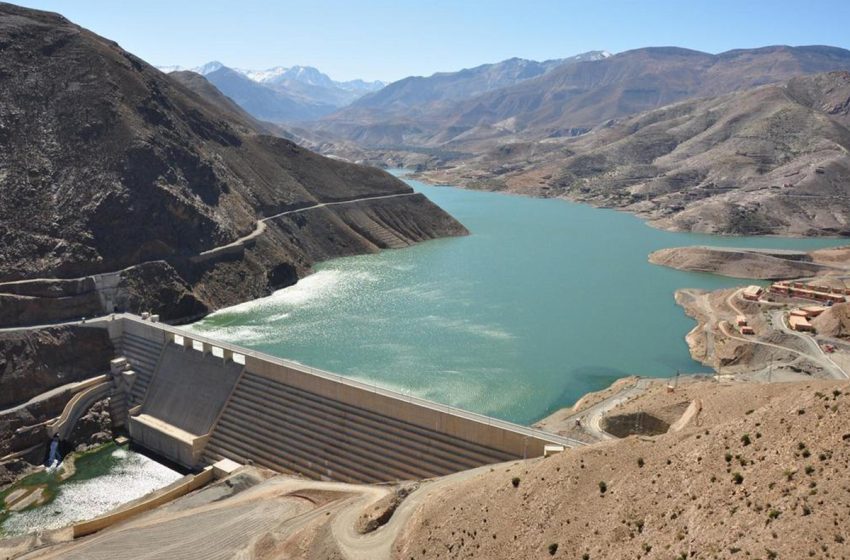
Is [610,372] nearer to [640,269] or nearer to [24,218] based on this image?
[640,269]

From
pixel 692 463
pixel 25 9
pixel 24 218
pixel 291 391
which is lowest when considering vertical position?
pixel 291 391

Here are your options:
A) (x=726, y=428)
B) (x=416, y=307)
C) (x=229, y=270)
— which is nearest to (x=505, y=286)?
(x=416, y=307)

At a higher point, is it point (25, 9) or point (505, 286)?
point (25, 9)

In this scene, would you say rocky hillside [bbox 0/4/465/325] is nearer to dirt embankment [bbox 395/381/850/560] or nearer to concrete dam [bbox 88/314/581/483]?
concrete dam [bbox 88/314/581/483]

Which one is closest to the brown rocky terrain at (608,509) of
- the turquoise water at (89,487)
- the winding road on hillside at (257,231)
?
the turquoise water at (89,487)

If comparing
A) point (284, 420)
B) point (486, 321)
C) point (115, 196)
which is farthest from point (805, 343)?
point (115, 196)

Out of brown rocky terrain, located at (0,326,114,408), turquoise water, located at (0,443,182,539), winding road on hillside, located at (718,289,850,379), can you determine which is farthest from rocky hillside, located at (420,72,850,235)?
turquoise water, located at (0,443,182,539)
